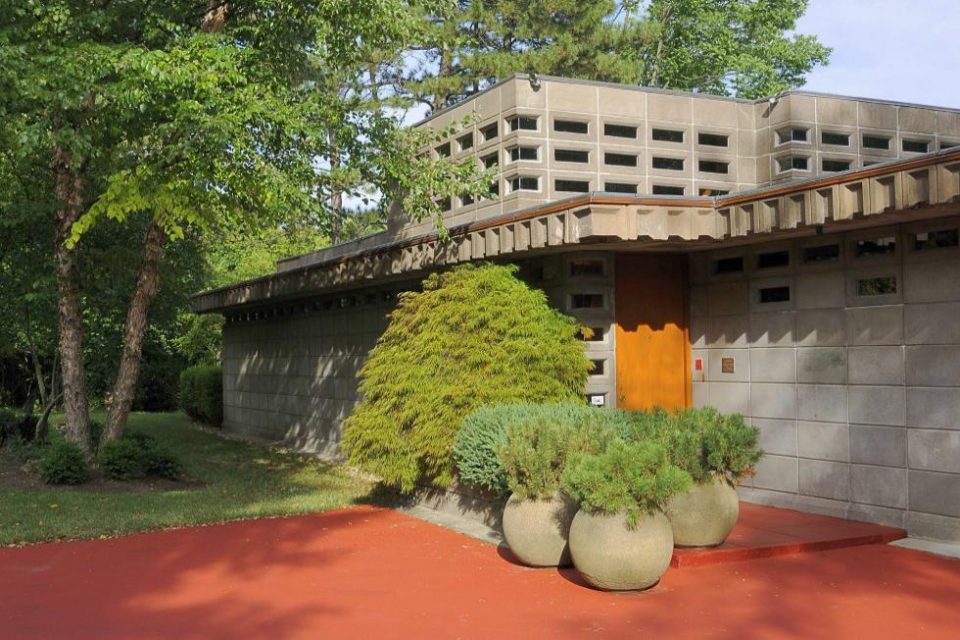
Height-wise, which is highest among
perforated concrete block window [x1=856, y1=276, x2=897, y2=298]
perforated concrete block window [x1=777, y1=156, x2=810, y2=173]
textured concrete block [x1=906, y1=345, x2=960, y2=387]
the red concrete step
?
perforated concrete block window [x1=777, y1=156, x2=810, y2=173]

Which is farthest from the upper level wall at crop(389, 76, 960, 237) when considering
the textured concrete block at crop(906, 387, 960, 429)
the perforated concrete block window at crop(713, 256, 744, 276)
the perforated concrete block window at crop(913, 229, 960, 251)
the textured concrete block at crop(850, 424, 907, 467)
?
the textured concrete block at crop(906, 387, 960, 429)

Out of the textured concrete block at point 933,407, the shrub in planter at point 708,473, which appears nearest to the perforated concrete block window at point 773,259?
the textured concrete block at point 933,407

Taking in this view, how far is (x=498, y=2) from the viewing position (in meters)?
29.9

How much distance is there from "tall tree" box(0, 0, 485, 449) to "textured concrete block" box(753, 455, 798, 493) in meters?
5.23

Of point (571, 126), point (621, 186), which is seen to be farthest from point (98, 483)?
point (621, 186)

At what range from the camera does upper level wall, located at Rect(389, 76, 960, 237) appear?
47.1 feet

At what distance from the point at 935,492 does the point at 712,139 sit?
784cm

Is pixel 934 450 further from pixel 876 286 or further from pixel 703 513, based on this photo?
pixel 703 513

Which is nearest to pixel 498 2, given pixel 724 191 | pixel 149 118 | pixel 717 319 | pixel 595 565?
pixel 724 191

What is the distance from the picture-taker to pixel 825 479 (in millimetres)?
9828

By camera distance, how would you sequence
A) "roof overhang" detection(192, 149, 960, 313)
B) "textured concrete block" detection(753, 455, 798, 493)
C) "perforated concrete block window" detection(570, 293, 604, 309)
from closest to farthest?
"roof overhang" detection(192, 149, 960, 313), "textured concrete block" detection(753, 455, 798, 493), "perforated concrete block window" detection(570, 293, 604, 309)

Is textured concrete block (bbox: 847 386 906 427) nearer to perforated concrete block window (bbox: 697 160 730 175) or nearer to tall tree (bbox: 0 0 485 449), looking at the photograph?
tall tree (bbox: 0 0 485 449)

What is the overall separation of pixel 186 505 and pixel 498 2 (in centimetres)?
2219

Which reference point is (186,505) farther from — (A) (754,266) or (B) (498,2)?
(B) (498,2)
